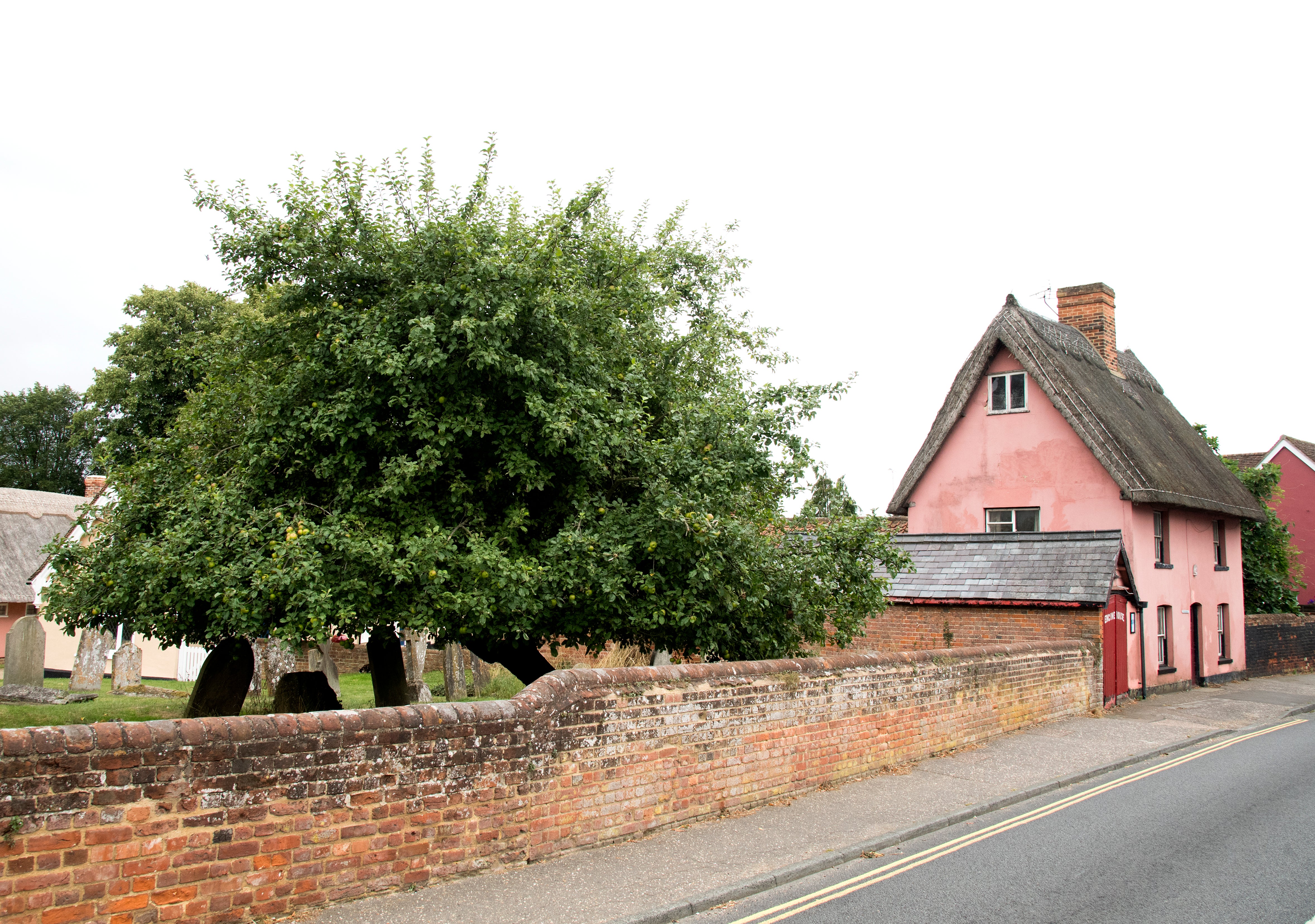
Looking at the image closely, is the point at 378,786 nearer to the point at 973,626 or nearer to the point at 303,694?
the point at 303,694

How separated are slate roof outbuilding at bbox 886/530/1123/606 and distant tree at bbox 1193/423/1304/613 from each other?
1398 cm

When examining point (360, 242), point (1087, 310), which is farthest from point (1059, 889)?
point (1087, 310)

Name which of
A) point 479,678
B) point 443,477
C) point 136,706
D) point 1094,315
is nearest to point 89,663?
point 136,706

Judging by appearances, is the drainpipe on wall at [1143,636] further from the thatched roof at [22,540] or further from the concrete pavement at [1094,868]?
the thatched roof at [22,540]

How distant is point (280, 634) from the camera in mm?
8438

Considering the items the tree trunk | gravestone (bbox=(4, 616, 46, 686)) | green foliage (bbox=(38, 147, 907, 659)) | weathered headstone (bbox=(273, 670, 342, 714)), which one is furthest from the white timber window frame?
gravestone (bbox=(4, 616, 46, 686))

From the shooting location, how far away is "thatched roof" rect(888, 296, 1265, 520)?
21047 millimetres

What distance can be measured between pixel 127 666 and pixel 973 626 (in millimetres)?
17455

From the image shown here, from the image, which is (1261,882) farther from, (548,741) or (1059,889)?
(548,741)

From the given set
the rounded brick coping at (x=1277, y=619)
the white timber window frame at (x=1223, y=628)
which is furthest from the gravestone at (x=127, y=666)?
the rounded brick coping at (x=1277, y=619)

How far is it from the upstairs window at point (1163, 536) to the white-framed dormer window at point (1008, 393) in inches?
162

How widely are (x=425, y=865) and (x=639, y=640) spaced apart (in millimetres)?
4468

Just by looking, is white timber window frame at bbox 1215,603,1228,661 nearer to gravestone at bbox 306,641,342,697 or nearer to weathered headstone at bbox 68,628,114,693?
gravestone at bbox 306,641,342,697

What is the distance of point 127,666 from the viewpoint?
18.4 m
